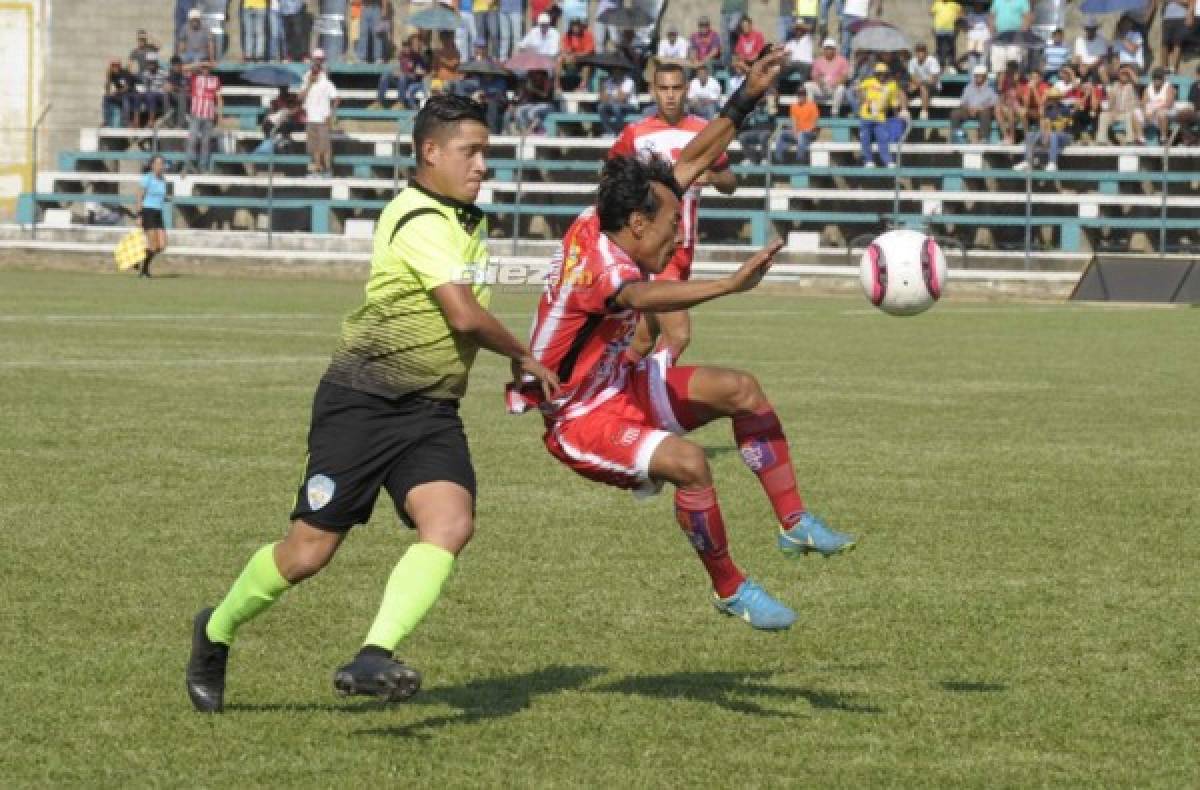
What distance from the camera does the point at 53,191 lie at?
155 feet

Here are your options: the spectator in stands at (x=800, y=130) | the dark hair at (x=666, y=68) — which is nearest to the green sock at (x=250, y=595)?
the dark hair at (x=666, y=68)

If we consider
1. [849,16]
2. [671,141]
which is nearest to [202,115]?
[849,16]

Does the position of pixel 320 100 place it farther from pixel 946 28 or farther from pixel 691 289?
pixel 691 289

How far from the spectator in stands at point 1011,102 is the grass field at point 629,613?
21.6m

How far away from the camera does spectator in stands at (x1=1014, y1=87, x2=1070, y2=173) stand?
38.6 m

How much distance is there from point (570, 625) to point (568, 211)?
3270 centimetres

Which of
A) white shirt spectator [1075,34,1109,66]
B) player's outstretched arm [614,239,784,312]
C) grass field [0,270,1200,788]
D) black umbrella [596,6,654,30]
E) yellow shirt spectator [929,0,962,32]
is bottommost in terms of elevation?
grass field [0,270,1200,788]

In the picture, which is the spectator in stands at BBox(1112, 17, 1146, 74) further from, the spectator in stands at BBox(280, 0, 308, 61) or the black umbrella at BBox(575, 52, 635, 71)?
the spectator in stands at BBox(280, 0, 308, 61)

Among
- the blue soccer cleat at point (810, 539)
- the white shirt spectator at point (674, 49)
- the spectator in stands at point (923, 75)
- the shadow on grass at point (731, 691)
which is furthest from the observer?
the white shirt spectator at point (674, 49)

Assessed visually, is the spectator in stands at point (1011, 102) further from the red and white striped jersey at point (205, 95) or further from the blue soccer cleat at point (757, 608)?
the blue soccer cleat at point (757, 608)

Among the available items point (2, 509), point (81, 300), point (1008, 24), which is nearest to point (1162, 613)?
point (2, 509)

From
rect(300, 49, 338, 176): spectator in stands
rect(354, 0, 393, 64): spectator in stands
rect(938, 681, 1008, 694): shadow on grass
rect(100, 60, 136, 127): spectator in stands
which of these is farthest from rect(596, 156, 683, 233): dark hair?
rect(100, 60, 136, 127): spectator in stands

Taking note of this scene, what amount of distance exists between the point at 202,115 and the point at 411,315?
3915 centimetres

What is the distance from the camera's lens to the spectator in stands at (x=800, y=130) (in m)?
40.5
